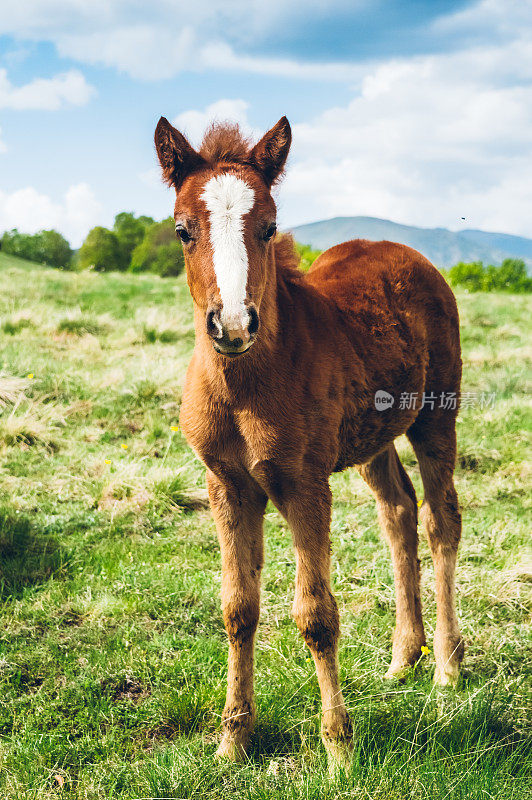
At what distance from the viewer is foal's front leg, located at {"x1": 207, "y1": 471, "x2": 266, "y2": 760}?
2.79m

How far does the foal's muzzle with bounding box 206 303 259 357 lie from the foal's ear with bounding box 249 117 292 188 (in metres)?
0.74

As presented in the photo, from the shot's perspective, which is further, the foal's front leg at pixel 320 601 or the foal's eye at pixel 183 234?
the foal's front leg at pixel 320 601

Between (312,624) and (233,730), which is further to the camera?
(233,730)

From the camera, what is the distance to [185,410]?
2715 mm

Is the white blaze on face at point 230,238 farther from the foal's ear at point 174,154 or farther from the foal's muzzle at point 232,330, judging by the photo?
the foal's ear at point 174,154

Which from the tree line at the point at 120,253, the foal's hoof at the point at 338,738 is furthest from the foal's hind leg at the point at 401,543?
the tree line at the point at 120,253

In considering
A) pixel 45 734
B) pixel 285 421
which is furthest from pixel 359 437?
pixel 45 734

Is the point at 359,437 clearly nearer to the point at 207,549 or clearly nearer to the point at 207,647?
the point at 207,647

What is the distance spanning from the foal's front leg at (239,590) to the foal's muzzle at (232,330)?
2.74 ft

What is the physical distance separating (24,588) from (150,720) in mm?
1411

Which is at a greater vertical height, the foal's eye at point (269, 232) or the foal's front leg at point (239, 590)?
the foal's eye at point (269, 232)

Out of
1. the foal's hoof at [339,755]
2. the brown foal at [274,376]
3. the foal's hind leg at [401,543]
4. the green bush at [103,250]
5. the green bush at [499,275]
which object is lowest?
the foal's hoof at [339,755]

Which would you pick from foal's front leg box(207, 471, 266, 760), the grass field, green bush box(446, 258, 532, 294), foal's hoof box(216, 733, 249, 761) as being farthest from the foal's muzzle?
green bush box(446, 258, 532, 294)

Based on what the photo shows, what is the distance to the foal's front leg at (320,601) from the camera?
2594mm
